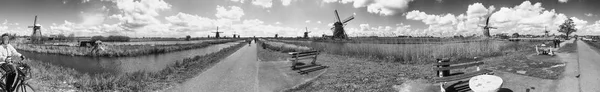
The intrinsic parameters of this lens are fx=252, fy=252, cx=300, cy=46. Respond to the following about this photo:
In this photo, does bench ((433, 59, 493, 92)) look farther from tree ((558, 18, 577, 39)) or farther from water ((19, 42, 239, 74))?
tree ((558, 18, 577, 39))

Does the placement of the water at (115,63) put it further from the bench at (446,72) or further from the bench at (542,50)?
the bench at (542,50)

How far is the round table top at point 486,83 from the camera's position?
492 centimetres

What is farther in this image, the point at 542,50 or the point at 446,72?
the point at 542,50

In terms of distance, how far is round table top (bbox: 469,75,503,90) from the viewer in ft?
16.1

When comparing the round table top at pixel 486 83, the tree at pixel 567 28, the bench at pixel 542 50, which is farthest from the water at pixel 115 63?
the tree at pixel 567 28

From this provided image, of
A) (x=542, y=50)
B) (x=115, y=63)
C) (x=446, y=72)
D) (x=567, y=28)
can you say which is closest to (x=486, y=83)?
(x=446, y=72)

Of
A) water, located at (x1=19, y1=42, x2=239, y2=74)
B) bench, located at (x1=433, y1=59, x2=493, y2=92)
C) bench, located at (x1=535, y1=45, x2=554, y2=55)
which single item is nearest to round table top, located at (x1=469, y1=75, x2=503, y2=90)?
bench, located at (x1=433, y1=59, x2=493, y2=92)

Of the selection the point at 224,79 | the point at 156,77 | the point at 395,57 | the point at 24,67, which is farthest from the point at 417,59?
the point at 24,67

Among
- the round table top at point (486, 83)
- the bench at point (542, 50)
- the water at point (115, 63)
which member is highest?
the bench at point (542, 50)

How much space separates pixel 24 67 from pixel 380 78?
9116 mm

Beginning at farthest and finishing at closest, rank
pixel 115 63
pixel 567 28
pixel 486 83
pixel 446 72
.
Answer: pixel 567 28, pixel 115 63, pixel 446 72, pixel 486 83

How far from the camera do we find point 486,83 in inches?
201

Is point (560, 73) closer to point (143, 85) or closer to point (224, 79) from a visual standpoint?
point (224, 79)

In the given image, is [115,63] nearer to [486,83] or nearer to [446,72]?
[446,72]
